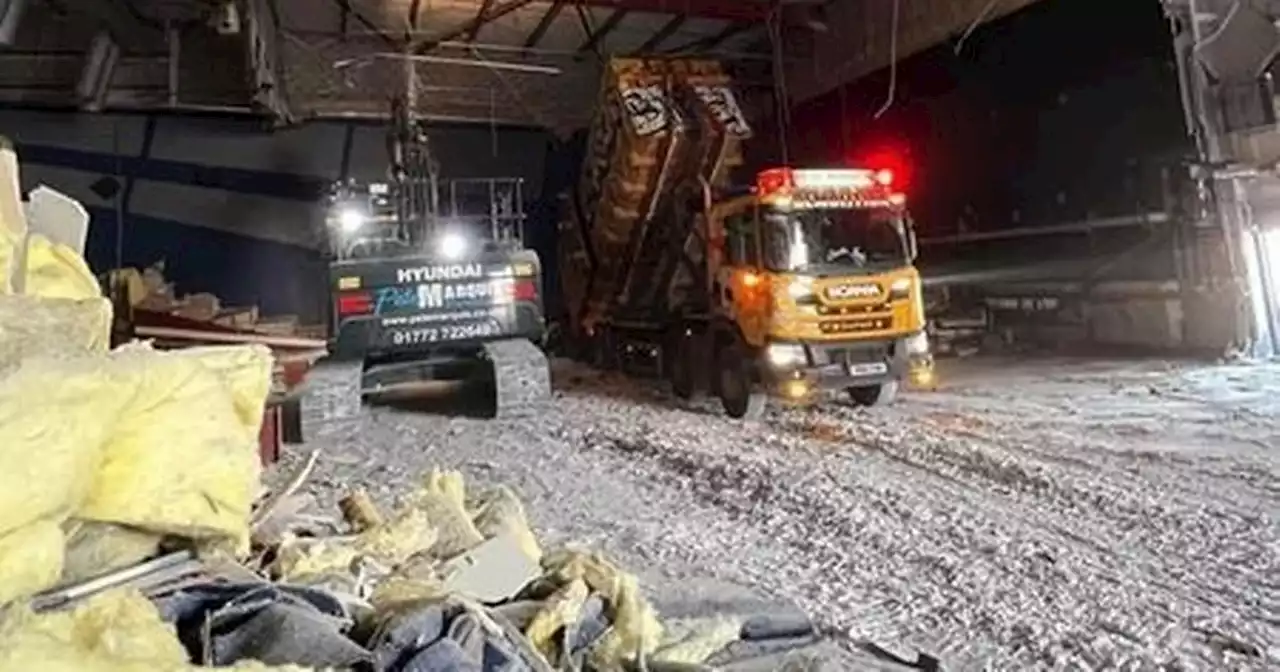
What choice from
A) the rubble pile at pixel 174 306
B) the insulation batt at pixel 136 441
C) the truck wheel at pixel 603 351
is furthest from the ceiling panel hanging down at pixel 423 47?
the insulation batt at pixel 136 441

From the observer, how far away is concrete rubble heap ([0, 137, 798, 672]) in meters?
2.07

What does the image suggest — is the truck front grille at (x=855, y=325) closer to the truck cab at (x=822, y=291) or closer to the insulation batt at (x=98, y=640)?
the truck cab at (x=822, y=291)

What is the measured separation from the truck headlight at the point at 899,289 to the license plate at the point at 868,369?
62 cm

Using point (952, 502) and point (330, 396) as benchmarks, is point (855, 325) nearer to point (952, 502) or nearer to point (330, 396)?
point (952, 502)

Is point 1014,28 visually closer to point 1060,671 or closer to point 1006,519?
point 1006,519

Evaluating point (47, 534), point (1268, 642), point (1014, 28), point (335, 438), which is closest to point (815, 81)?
point (1014, 28)

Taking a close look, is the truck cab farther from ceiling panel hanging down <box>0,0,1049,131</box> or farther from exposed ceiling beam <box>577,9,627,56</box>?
exposed ceiling beam <box>577,9,627,56</box>

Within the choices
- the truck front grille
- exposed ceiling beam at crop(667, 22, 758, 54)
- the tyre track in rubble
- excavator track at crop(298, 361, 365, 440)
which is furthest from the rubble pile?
exposed ceiling beam at crop(667, 22, 758, 54)

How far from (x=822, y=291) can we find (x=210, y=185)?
10.6 m

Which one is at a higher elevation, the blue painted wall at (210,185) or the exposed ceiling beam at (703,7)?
the exposed ceiling beam at (703,7)

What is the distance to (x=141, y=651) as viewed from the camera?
206cm

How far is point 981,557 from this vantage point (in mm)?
4457

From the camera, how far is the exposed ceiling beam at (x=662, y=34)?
15.3 metres

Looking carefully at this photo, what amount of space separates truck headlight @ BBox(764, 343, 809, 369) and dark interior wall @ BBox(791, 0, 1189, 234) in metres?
5.97
